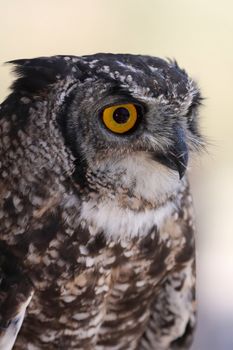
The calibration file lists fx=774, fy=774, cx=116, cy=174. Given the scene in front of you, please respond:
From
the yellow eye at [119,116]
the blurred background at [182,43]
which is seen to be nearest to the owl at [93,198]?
the yellow eye at [119,116]

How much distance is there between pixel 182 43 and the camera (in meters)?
4.26

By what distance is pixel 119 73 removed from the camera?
1.48 m

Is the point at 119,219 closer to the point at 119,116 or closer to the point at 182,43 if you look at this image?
the point at 119,116

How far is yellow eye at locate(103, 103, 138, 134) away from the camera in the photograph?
1.48 metres

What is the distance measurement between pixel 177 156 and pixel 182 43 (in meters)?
2.79

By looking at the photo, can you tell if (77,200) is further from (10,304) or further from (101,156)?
(10,304)

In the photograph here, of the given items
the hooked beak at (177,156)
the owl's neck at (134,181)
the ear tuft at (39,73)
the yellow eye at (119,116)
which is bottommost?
the owl's neck at (134,181)

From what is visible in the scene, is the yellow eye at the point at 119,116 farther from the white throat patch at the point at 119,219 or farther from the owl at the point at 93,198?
the white throat patch at the point at 119,219

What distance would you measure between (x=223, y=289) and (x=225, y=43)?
1.48 meters

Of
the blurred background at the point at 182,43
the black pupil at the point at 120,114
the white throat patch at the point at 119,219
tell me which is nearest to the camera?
the black pupil at the point at 120,114

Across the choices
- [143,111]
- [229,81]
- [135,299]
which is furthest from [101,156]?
[229,81]

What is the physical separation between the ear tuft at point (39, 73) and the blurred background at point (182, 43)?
2.05 metres

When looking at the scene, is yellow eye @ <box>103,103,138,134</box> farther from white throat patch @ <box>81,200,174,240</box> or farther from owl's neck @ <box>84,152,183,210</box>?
white throat patch @ <box>81,200,174,240</box>

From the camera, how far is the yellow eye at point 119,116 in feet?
4.84
